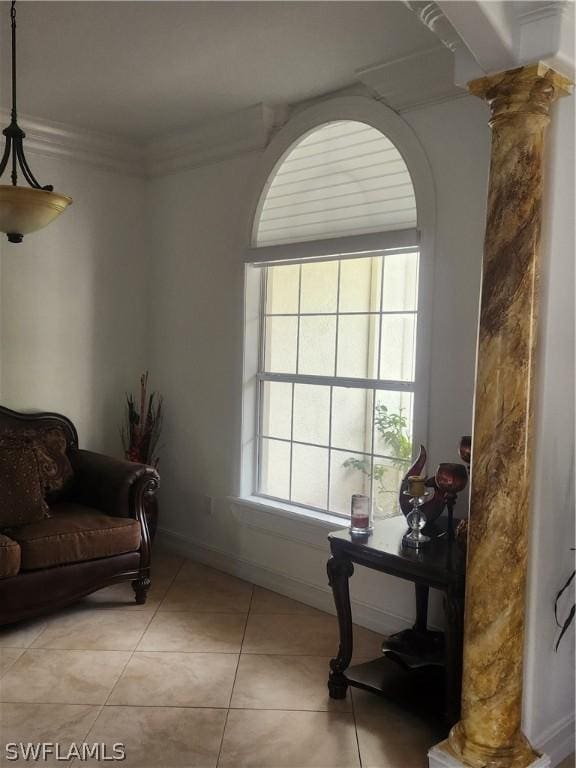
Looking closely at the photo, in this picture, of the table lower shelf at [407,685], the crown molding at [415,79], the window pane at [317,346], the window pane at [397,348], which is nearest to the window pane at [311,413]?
the window pane at [317,346]

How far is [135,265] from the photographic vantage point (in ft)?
17.0

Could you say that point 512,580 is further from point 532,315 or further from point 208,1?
point 208,1

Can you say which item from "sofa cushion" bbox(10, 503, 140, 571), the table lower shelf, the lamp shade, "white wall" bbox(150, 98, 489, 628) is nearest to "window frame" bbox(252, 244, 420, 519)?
"white wall" bbox(150, 98, 489, 628)

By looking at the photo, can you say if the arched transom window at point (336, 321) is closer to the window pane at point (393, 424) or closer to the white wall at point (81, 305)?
the window pane at point (393, 424)

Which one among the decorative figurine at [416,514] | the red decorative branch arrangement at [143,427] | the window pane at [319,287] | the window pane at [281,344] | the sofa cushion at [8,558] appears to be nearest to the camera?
the decorative figurine at [416,514]

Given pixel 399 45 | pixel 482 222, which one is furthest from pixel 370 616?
pixel 399 45

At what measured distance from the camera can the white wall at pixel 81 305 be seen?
460 cm

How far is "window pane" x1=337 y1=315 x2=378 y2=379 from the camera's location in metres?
3.88

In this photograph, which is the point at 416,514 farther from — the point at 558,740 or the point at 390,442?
the point at 558,740

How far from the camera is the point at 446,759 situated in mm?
2479

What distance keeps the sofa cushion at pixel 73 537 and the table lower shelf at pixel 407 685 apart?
1.53 m

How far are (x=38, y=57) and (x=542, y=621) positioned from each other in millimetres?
3440

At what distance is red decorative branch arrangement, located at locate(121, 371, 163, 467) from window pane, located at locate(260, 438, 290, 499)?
2.92ft

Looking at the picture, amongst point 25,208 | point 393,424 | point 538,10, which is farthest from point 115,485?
point 538,10
